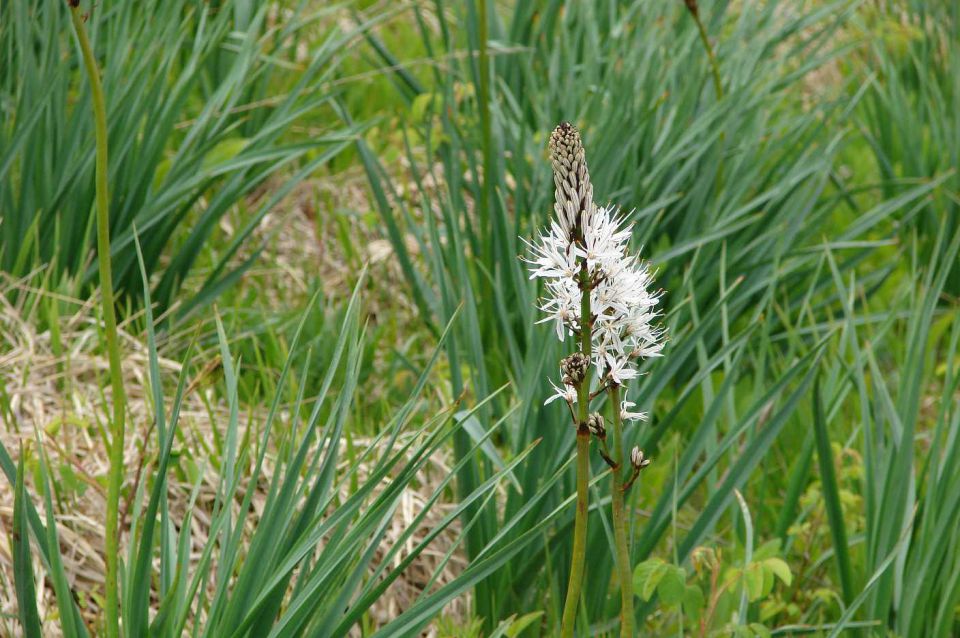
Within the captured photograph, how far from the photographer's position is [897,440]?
2035 mm

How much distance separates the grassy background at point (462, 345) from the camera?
1.61 metres

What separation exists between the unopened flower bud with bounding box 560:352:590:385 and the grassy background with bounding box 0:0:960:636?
0.79ft

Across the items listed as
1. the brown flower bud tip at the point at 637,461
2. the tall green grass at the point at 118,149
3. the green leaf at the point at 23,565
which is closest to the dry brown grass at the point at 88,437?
the tall green grass at the point at 118,149

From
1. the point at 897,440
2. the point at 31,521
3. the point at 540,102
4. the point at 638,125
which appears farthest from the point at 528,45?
the point at 31,521

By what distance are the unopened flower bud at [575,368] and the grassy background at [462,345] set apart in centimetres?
24

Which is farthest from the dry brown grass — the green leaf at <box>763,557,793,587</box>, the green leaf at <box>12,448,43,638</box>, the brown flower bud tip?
the brown flower bud tip

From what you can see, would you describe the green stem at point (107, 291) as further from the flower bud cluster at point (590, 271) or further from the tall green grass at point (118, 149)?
the tall green grass at point (118, 149)

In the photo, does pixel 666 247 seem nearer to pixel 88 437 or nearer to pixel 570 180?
pixel 88 437

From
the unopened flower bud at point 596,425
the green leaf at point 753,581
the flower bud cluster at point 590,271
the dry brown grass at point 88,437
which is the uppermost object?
the flower bud cluster at point 590,271

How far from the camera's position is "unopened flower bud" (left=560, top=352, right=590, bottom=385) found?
3.77 feet

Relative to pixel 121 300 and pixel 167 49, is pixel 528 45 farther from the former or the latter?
pixel 121 300

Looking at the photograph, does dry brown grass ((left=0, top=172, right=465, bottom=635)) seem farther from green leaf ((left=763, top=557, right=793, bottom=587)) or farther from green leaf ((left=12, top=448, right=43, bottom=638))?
green leaf ((left=763, top=557, right=793, bottom=587))

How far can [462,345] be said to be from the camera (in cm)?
281

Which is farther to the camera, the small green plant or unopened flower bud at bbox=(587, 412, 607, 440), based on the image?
the small green plant
